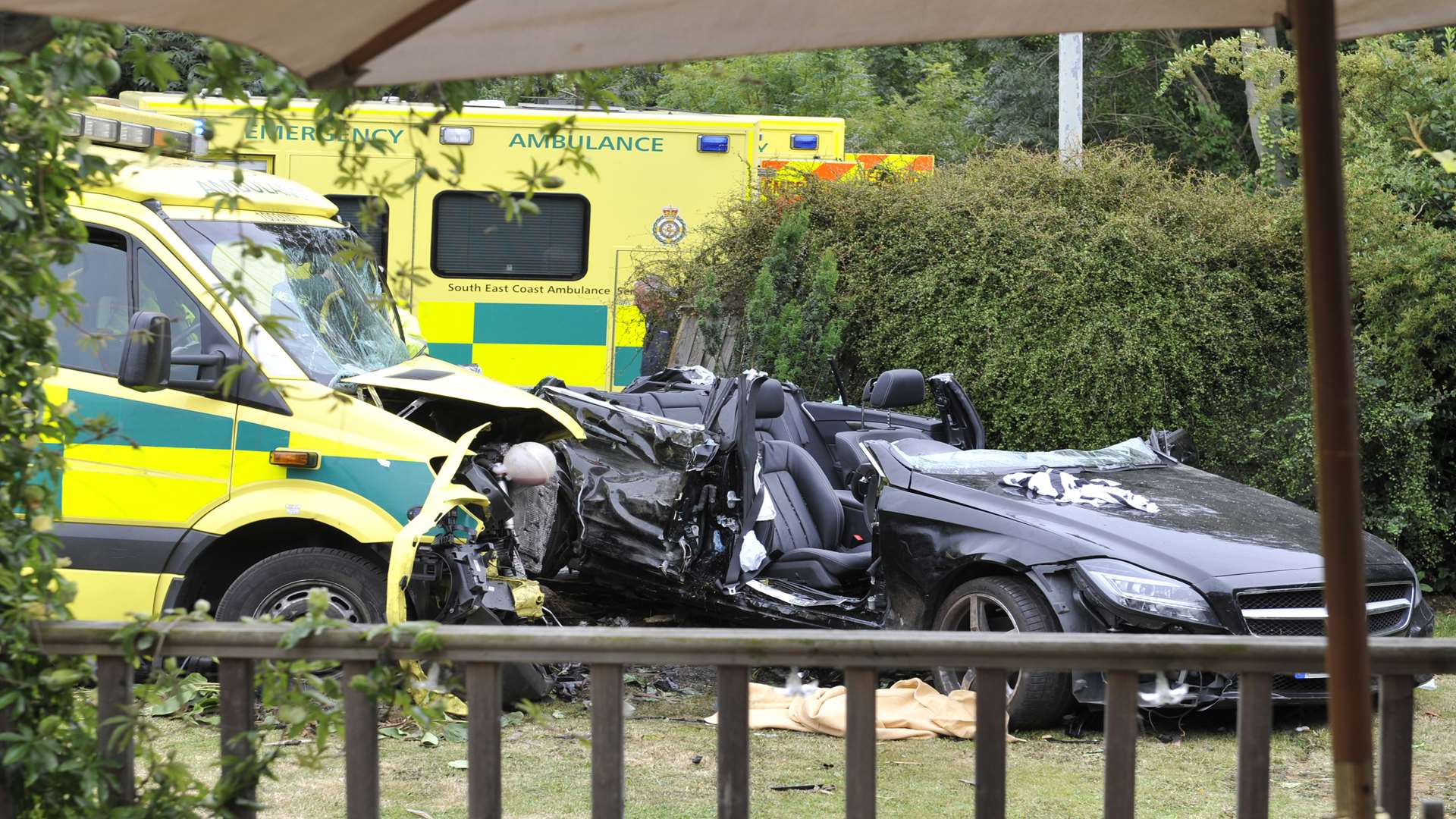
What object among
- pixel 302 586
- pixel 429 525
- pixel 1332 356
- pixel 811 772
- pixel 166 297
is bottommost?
pixel 811 772

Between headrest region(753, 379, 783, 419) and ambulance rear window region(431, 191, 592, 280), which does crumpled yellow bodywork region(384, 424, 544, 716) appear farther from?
ambulance rear window region(431, 191, 592, 280)

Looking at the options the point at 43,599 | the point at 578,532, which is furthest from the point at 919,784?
the point at 43,599

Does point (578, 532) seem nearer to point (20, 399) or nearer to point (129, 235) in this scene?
point (129, 235)

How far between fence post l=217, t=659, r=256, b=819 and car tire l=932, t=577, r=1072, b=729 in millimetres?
3592

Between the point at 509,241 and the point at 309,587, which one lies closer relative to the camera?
the point at 309,587

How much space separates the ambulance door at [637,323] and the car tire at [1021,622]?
16.1ft

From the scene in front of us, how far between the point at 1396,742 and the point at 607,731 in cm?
146

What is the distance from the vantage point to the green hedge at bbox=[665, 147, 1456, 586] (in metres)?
8.68

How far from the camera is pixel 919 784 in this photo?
202 inches

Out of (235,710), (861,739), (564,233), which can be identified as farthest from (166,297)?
(564,233)

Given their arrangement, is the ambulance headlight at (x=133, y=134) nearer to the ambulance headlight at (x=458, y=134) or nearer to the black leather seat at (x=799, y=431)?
the black leather seat at (x=799, y=431)

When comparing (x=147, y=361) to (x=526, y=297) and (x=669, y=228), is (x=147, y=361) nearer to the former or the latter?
(x=526, y=297)

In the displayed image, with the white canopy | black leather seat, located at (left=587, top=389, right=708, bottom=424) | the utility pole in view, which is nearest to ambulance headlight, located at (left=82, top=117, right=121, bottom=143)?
black leather seat, located at (left=587, top=389, right=708, bottom=424)

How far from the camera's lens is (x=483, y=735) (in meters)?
2.55
